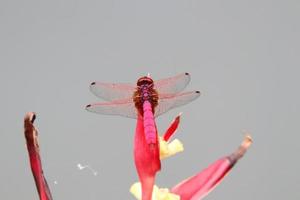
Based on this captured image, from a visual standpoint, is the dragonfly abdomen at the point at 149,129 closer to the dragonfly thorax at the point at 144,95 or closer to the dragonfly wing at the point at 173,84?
the dragonfly thorax at the point at 144,95

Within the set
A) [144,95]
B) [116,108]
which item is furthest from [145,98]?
[116,108]

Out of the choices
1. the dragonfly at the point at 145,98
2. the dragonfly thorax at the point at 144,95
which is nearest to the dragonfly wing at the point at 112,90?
the dragonfly at the point at 145,98

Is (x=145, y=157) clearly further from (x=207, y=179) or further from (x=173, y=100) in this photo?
(x=173, y=100)

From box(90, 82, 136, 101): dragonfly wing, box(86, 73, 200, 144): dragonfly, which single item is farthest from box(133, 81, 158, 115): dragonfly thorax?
box(90, 82, 136, 101): dragonfly wing

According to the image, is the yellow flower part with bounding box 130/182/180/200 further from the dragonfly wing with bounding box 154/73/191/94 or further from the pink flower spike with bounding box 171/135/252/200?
the dragonfly wing with bounding box 154/73/191/94

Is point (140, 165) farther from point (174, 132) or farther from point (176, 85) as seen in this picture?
point (176, 85)
